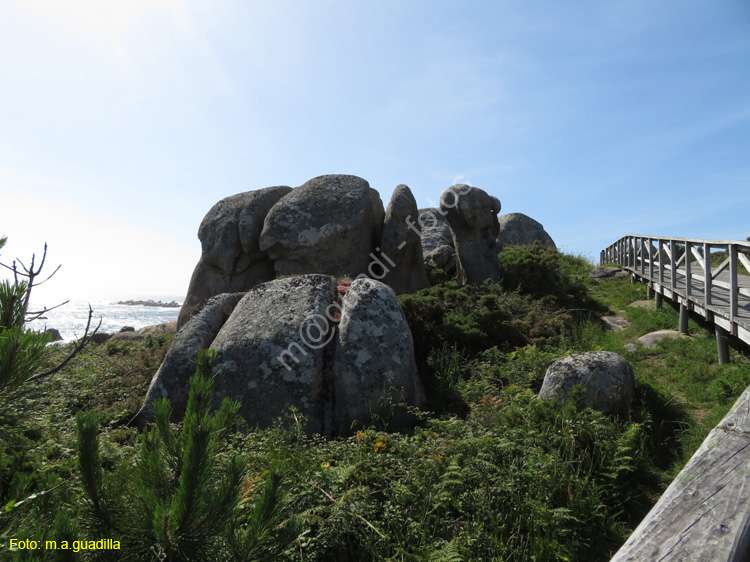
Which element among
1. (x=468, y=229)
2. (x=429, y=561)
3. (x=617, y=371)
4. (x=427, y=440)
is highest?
(x=468, y=229)

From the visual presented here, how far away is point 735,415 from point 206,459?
3.09 metres

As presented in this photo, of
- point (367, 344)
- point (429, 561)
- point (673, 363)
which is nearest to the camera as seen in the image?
point (429, 561)

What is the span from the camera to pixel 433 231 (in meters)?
18.0

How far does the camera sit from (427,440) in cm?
498

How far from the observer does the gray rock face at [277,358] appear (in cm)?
637

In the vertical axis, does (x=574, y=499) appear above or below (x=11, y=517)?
below

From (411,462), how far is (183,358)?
4438 millimetres

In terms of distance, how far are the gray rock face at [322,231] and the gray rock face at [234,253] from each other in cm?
92

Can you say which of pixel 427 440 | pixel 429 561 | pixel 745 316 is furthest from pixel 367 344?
pixel 745 316

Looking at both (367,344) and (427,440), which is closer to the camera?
(427,440)

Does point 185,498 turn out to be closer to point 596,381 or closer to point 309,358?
point 309,358

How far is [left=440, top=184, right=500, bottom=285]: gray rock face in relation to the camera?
552 inches

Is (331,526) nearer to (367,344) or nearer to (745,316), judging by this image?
(367,344)

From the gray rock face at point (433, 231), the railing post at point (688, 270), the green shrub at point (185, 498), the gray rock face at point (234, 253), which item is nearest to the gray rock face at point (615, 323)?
the railing post at point (688, 270)
